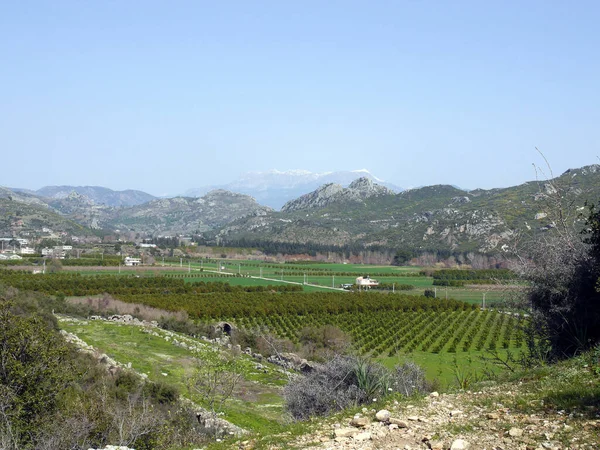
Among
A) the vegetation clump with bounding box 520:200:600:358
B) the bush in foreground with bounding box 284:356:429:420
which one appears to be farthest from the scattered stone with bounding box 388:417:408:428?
the vegetation clump with bounding box 520:200:600:358

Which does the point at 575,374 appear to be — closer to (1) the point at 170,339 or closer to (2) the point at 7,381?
(2) the point at 7,381

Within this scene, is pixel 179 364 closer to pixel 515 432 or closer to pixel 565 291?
pixel 565 291

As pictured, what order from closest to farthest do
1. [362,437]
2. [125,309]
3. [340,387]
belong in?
[362,437] → [340,387] → [125,309]

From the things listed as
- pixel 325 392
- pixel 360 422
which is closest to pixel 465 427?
pixel 360 422

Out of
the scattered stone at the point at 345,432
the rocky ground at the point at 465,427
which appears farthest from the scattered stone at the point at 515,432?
the scattered stone at the point at 345,432

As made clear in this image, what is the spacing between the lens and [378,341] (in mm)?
43562

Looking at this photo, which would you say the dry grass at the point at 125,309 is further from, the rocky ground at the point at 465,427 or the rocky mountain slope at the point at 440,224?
the rocky mountain slope at the point at 440,224

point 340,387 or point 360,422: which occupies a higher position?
point 360,422

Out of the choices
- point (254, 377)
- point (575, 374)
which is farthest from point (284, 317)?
point (575, 374)

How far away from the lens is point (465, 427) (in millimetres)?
6055

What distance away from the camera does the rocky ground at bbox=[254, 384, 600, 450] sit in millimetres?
5406

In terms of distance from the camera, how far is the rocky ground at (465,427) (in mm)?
5406

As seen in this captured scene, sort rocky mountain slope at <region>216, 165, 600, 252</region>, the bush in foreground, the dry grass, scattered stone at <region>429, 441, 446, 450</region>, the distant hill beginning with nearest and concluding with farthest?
scattered stone at <region>429, 441, 446, 450</region> < the bush in foreground < the dry grass < rocky mountain slope at <region>216, 165, 600, 252</region> < the distant hill

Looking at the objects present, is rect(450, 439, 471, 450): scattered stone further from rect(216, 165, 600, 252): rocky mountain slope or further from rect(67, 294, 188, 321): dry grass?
rect(216, 165, 600, 252): rocky mountain slope
